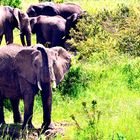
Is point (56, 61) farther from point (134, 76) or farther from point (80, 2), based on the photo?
point (80, 2)

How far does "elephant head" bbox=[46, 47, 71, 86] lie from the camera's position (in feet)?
26.4

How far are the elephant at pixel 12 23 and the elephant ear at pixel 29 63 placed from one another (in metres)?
5.80

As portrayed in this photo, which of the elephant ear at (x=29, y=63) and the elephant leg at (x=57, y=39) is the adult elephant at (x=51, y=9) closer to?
the elephant leg at (x=57, y=39)

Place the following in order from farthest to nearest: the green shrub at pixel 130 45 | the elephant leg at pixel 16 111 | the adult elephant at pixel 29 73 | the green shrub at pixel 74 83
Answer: the green shrub at pixel 130 45 → the green shrub at pixel 74 83 → the elephant leg at pixel 16 111 → the adult elephant at pixel 29 73

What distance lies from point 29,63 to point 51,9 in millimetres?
10799

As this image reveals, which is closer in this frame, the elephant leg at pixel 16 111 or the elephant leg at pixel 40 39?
the elephant leg at pixel 16 111

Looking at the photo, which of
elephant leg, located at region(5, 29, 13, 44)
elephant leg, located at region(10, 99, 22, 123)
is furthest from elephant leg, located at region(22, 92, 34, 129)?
elephant leg, located at region(5, 29, 13, 44)

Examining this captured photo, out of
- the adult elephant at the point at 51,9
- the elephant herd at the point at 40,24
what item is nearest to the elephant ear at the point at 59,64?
the elephant herd at the point at 40,24

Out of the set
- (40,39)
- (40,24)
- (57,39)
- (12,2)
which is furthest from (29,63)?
(12,2)

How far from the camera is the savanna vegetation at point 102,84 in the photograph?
326 inches

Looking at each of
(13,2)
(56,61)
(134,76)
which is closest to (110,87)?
(134,76)

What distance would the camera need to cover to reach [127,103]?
387 inches

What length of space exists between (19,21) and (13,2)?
5789mm

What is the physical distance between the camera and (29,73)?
26.6 ft
